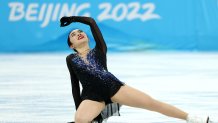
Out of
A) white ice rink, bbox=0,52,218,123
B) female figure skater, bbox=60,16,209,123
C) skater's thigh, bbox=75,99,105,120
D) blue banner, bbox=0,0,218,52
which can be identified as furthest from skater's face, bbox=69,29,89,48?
blue banner, bbox=0,0,218,52

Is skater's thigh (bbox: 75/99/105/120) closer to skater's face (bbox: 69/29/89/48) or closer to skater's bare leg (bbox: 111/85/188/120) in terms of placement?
skater's bare leg (bbox: 111/85/188/120)

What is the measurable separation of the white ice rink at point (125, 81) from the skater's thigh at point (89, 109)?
2.01 ft

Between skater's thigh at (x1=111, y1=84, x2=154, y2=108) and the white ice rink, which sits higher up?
the white ice rink

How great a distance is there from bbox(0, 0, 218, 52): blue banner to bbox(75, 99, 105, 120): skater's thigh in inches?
306

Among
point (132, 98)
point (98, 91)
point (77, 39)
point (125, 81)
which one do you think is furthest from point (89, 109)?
point (125, 81)

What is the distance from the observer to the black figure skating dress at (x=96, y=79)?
4.39 m

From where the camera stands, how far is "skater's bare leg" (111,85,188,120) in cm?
434

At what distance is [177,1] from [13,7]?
10.4 feet

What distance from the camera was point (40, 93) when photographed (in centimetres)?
671

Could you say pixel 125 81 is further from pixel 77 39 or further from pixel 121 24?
pixel 121 24

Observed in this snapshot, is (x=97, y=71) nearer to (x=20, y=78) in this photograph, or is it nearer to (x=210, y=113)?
(x=210, y=113)

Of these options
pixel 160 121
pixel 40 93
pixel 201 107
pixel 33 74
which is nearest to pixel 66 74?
pixel 33 74

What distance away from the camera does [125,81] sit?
7836 millimetres

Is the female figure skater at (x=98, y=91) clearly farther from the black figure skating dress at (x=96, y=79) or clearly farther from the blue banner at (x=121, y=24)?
the blue banner at (x=121, y=24)
